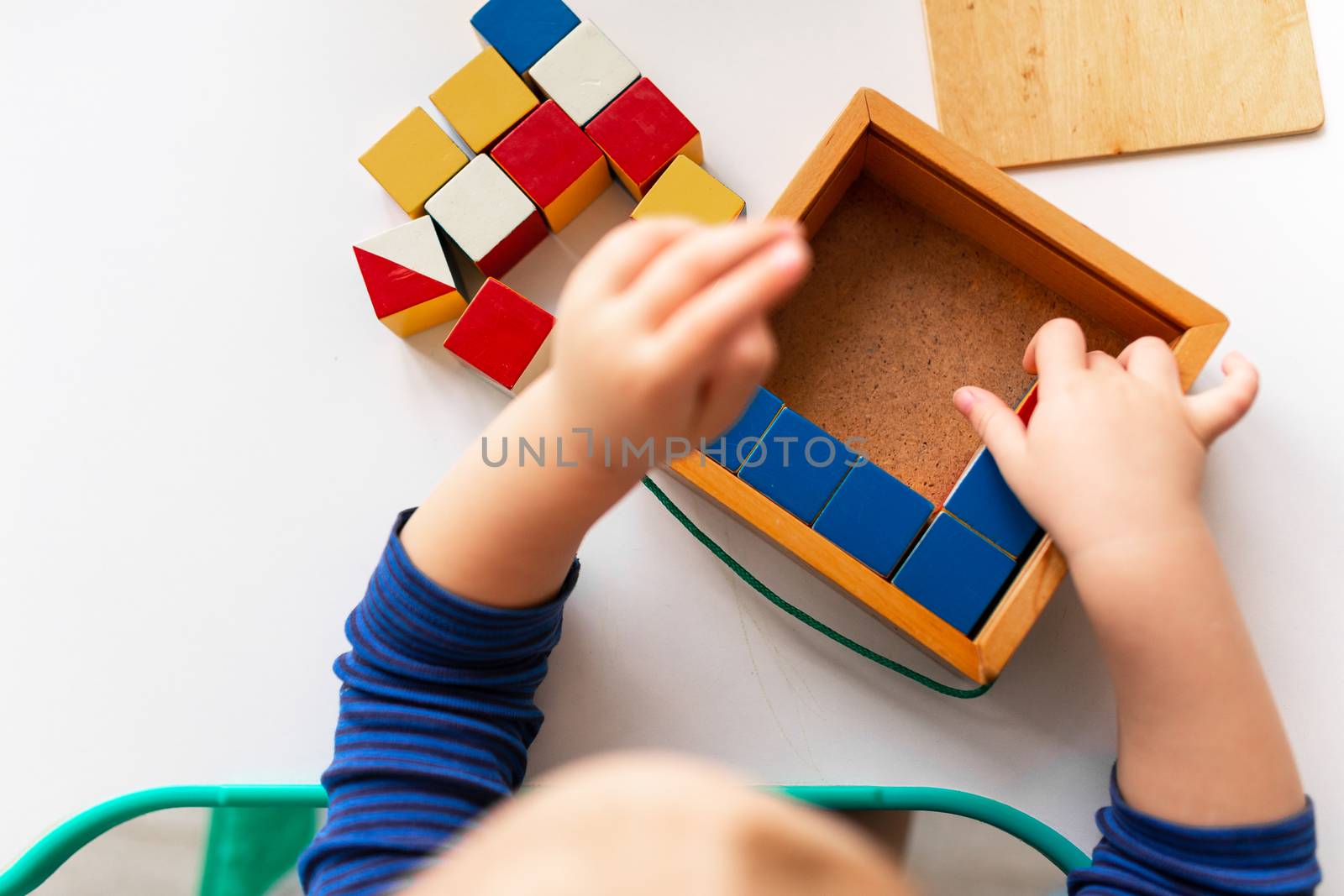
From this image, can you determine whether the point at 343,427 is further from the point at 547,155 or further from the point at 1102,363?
the point at 1102,363

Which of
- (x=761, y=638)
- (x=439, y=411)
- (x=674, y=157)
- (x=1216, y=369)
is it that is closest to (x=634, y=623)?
(x=761, y=638)

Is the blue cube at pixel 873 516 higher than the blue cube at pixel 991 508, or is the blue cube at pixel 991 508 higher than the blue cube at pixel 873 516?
the blue cube at pixel 991 508

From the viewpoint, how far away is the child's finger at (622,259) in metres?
0.31

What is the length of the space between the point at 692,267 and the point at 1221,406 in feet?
1.12

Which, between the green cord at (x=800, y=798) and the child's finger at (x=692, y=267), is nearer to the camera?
the child's finger at (x=692, y=267)

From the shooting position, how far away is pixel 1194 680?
445 millimetres

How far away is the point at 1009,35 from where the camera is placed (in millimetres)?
617

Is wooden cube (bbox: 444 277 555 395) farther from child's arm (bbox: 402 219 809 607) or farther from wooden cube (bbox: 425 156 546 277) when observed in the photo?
child's arm (bbox: 402 219 809 607)

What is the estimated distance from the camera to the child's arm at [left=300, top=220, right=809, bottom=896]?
30 cm

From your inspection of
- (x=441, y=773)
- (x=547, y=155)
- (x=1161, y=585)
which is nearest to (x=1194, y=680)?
(x=1161, y=585)

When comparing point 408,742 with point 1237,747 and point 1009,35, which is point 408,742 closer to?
point 1237,747

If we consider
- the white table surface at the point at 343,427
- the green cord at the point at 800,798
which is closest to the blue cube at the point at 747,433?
the white table surface at the point at 343,427

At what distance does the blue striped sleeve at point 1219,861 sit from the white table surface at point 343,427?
12 centimetres

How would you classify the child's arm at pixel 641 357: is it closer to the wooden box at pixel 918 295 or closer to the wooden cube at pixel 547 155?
the wooden box at pixel 918 295
